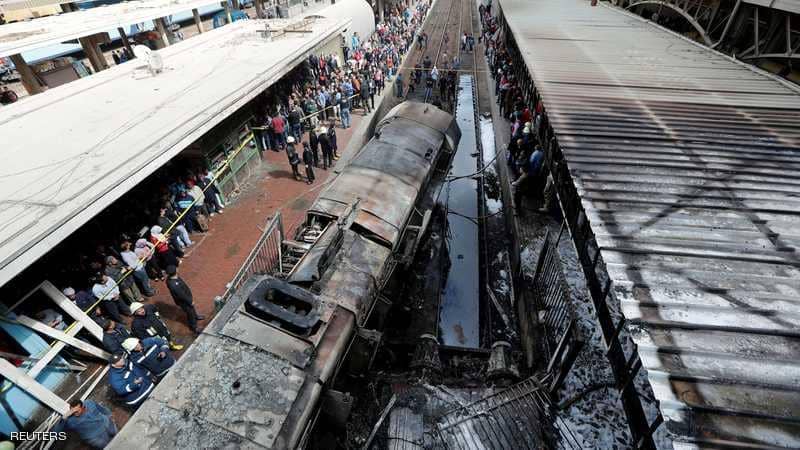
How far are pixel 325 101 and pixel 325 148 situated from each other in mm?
4818

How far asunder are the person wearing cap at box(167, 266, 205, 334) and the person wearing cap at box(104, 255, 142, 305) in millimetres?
1566

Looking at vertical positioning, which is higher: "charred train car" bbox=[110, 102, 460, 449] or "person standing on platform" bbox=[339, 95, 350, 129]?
"charred train car" bbox=[110, 102, 460, 449]

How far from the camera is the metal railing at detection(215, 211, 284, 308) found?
8.11 metres

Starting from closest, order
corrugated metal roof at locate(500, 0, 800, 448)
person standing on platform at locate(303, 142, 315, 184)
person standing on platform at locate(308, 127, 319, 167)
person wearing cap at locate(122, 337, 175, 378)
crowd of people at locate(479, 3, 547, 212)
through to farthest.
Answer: corrugated metal roof at locate(500, 0, 800, 448) < person wearing cap at locate(122, 337, 175, 378) < crowd of people at locate(479, 3, 547, 212) < person standing on platform at locate(303, 142, 315, 184) < person standing on platform at locate(308, 127, 319, 167)

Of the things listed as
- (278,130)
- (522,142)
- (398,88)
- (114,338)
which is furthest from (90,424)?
(398,88)

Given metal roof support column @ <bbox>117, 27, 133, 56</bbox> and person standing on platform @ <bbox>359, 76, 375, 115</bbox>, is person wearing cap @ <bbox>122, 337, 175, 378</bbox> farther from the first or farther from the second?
metal roof support column @ <bbox>117, 27, 133, 56</bbox>

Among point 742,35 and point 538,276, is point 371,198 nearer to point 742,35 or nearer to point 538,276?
point 538,276

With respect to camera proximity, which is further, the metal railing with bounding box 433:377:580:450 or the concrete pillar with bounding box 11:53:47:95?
the concrete pillar with bounding box 11:53:47:95

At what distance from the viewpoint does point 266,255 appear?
8727 mm

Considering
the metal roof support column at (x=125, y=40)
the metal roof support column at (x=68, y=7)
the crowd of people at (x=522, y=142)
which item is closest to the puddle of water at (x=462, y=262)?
the crowd of people at (x=522, y=142)

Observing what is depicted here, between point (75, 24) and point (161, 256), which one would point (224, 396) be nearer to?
point (161, 256)

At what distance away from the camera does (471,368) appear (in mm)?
8031

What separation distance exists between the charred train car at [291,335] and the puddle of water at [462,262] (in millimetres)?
2785

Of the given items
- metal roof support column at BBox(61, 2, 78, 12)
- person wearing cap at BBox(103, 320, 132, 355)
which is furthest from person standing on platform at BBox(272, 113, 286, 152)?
metal roof support column at BBox(61, 2, 78, 12)
